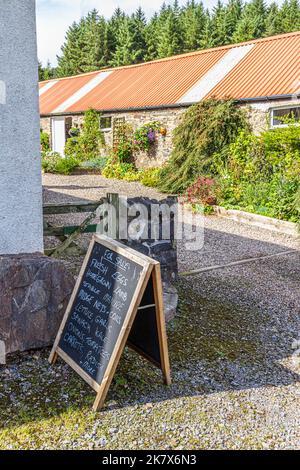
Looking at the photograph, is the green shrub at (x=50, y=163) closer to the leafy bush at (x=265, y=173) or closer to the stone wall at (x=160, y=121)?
the stone wall at (x=160, y=121)

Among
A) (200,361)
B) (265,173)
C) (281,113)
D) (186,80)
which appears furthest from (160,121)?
(200,361)

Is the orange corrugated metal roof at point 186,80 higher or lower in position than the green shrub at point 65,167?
higher

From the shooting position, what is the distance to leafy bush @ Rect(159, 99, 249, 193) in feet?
45.2

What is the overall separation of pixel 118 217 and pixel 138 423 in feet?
10.3

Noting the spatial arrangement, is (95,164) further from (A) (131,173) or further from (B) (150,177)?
(B) (150,177)

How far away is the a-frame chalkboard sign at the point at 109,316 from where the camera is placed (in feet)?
11.9

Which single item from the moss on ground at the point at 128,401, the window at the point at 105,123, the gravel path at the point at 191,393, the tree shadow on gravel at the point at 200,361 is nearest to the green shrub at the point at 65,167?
the window at the point at 105,123

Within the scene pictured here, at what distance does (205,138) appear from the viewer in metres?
13.9

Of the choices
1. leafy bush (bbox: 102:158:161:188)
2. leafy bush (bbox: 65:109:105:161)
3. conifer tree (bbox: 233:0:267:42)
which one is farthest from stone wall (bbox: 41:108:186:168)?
conifer tree (bbox: 233:0:267:42)

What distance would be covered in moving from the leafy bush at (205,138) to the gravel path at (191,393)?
8.16 m

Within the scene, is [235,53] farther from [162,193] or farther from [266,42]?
[162,193]

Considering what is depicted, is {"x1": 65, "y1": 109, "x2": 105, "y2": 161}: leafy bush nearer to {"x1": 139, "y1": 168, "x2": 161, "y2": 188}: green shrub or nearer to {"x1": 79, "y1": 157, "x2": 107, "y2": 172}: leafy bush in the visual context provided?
{"x1": 79, "y1": 157, "x2": 107, "y2": 172}: leafy bush

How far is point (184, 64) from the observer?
19531 mm
